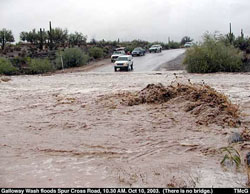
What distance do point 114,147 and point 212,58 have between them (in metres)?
23.7

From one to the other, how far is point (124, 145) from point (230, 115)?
389 centimetres

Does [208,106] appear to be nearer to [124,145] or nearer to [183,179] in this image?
[124,145]

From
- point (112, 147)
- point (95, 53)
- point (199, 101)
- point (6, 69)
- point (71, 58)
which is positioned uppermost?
point (95, 53)

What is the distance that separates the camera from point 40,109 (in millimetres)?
13617

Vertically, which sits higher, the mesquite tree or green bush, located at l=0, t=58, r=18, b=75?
the mesquite tree

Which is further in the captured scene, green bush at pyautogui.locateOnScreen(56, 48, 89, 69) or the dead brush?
green bush at pyautogui.locateOnScreen(56, 48, 89, 69)

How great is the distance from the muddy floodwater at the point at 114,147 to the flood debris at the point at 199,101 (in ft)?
0.96

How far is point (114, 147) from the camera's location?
8086 millimetres

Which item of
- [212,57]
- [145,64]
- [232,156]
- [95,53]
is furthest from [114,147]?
[95,53]

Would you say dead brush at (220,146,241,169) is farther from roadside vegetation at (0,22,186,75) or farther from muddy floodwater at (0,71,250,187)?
roadside vegetation at (0,22,186,75)

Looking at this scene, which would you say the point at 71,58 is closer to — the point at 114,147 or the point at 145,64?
the point at 145,64

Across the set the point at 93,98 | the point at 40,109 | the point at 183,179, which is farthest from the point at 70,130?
the point at 93,98

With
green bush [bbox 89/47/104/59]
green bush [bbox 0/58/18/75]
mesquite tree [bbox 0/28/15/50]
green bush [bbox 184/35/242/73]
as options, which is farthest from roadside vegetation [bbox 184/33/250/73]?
mesquite tree [bbox 0/28/15/50]

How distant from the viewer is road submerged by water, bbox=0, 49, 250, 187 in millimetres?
6113
